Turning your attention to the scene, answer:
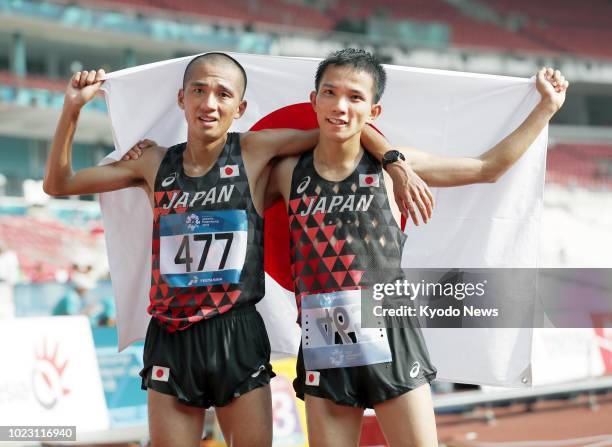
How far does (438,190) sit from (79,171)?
1.69 meters

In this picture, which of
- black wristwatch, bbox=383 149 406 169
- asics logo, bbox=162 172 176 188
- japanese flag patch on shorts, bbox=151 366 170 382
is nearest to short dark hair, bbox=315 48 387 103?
black wristwatch, bbox=383 149 406 169

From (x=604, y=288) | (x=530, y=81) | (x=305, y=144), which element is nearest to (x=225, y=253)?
(x=305, y=144)

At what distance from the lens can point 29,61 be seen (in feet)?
83.8

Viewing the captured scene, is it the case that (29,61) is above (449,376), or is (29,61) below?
above

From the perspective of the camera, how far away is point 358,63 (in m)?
3.37

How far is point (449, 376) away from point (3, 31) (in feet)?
73.2

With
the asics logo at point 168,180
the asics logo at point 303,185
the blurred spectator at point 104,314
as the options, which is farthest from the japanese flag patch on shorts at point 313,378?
the blurred spectator at point 104,314

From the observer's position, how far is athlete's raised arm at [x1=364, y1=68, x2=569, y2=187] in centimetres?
353

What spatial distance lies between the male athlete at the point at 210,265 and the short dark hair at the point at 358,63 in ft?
0.91

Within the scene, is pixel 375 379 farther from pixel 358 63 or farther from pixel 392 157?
pixel 358 63

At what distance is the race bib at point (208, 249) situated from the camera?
136 inches

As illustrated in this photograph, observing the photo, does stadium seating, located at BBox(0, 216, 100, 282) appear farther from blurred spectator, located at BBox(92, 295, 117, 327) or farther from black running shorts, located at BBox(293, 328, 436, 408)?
black running shorts, located at BBox(293, 328, 436, 408)

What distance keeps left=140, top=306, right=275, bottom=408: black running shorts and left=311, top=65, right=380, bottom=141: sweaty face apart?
844mm

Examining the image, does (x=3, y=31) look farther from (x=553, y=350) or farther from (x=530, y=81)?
(x=530, y=81)
